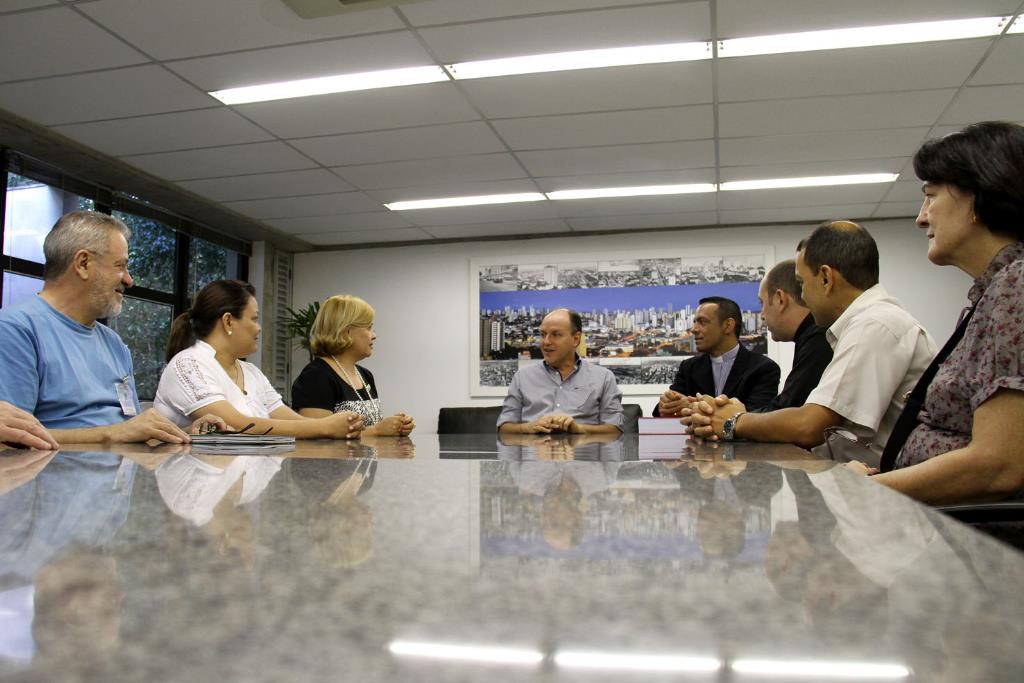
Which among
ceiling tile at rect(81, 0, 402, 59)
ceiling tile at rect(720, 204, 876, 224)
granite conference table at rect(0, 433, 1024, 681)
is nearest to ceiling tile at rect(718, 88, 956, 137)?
ceiling tile at rect(720, 204, 876, 224)

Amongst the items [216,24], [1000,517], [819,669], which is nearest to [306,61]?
[216,24]

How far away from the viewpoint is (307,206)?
6590mm

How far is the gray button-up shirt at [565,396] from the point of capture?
405 cm

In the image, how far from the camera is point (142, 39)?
11.8ft

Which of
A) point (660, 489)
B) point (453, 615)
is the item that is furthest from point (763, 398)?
point (453, 615)

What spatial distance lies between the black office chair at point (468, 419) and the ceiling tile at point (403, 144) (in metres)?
2.98

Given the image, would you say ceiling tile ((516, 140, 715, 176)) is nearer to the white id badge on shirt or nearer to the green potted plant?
the green potted plant

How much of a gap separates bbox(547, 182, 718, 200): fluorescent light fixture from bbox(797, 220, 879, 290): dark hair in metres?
3.83

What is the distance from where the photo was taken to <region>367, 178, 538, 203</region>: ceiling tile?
5.97 meters

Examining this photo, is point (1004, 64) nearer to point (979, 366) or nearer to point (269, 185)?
point (979, 366)

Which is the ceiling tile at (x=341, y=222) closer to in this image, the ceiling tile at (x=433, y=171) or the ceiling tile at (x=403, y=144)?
the ceiling tile at (x=433, y=171)

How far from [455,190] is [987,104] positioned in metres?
3.72

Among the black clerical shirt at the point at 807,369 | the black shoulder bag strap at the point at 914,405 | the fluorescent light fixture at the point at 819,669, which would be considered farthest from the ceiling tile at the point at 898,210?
the fluorescent light fixture at the point at 819,669

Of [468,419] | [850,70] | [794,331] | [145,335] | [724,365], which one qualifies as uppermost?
[850,70]
